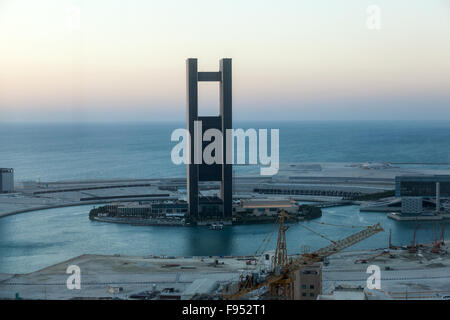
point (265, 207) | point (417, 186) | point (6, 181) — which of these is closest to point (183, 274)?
point (265, 207)

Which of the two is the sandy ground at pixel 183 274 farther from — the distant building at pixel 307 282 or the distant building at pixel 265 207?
the distant building at pixel 265 207

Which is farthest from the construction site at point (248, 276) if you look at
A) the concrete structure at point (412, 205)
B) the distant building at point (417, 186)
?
the distant building at point (417, 186)

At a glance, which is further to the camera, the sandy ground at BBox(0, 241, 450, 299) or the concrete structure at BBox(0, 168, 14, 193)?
the concrete structure at BBox(0, 168, 14, 193)

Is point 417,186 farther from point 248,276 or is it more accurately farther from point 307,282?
point 248,276

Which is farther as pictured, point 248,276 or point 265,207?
point 265,207

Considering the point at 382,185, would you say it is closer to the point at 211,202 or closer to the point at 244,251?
the point at 211,202

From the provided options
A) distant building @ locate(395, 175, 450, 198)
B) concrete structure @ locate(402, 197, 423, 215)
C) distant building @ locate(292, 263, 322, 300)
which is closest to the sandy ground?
distant building @ locate(292, 263, 322, 300)

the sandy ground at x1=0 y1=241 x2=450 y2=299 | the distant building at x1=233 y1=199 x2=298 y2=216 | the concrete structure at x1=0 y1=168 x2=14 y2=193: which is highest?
the concrete structure at x1=0 y1=168 x2=14 y2=193

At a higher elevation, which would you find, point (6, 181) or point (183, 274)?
point (6, 181)

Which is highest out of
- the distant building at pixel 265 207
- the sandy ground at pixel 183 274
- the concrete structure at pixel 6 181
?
the concrete structure at pixel 6 181

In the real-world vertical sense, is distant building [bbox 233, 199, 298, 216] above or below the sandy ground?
above

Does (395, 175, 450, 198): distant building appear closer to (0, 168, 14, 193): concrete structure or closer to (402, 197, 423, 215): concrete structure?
(402, 197, 423, 215): concrete structure
